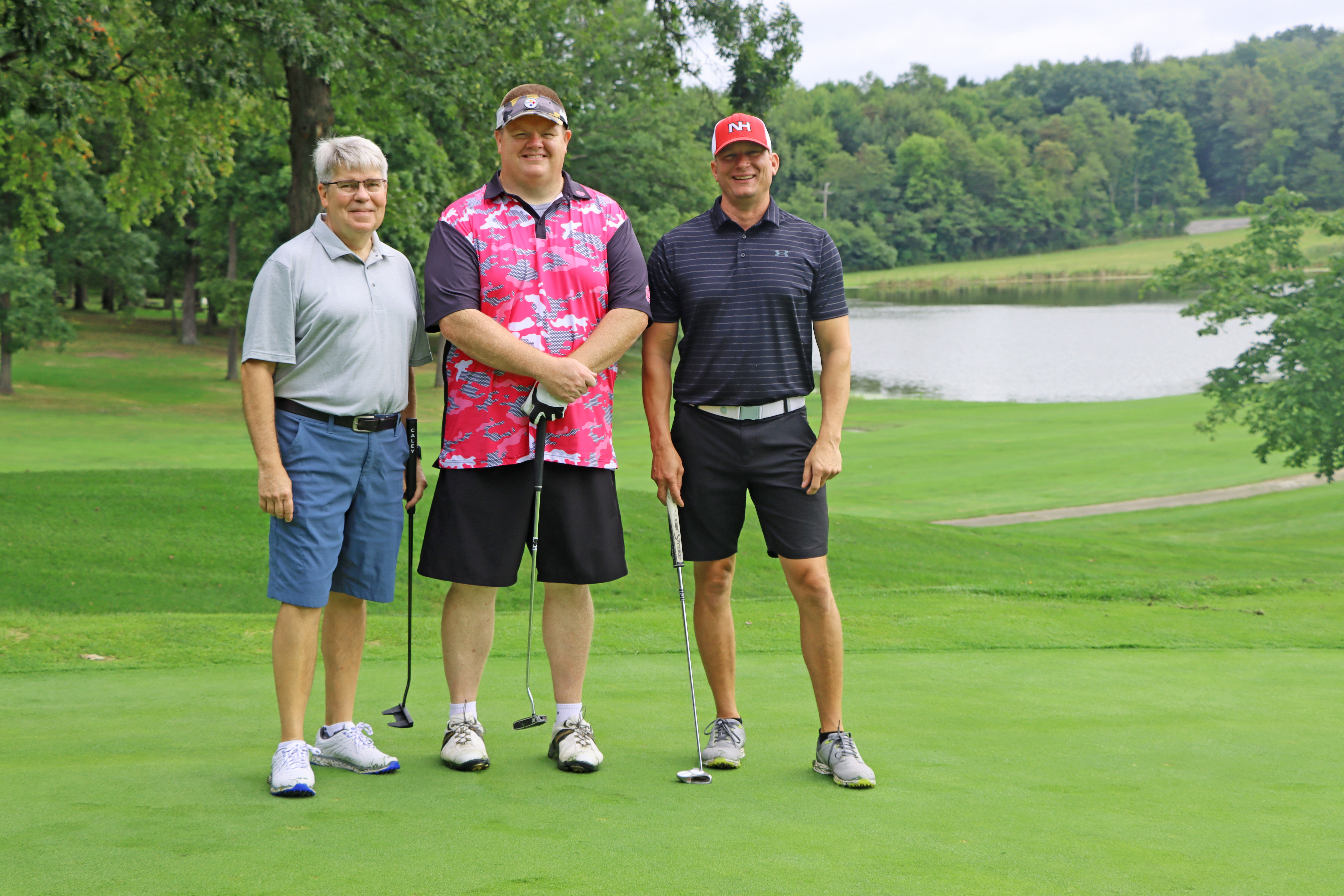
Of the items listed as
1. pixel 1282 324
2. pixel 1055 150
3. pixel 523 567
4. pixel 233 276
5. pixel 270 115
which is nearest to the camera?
pixel 523 567

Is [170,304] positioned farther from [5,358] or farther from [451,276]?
[451,276]

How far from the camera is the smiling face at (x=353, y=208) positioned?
11.2 ft

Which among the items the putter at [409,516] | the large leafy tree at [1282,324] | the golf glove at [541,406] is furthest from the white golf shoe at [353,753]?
the large leafy tree at [1282,324]

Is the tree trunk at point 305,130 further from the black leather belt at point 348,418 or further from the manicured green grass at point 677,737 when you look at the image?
the black leather belt at point 348,418

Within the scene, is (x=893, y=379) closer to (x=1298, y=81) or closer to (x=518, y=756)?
→ (x=518, y=756)

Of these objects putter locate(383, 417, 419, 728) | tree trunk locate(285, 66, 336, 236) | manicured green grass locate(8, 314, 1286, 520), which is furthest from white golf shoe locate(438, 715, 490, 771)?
manicured green grass locate(8, 314, 1286, 520)

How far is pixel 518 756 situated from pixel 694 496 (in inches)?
39.5

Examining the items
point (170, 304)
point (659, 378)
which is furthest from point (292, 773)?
point (170, 304)

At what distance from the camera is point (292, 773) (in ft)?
10.2

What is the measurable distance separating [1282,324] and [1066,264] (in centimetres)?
9043

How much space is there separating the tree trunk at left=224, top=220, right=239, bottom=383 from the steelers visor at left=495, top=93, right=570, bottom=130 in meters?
27.7

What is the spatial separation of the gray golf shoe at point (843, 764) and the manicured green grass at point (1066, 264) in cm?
8532

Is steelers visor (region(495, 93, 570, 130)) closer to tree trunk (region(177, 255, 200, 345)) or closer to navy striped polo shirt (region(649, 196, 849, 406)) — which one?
navy striped polo shirt (region(649, 196, 849, 406))

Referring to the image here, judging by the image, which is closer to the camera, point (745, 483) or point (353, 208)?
point (353, 208)
